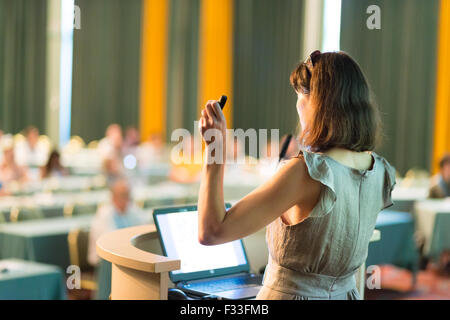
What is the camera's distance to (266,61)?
10.6 m

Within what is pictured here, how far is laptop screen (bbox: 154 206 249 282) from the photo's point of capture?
71.8 inches

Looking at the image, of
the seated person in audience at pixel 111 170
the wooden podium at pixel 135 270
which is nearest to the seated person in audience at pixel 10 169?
the seated person in audience at pixel 111 170

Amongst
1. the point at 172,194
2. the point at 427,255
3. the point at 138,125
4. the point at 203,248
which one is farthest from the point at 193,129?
the point at 203,248

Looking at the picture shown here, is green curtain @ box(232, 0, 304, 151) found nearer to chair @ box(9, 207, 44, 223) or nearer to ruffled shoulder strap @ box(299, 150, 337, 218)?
chair @ box(9, 207, 44, 223)

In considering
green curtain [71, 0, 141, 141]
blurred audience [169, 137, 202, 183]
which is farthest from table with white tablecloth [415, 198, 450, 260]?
green curtain [71, 0, 141, 141]

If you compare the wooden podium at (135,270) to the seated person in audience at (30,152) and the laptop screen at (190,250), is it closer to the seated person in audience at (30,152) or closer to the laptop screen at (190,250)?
the laptop screen at (190,250)

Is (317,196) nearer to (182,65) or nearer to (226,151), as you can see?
(226,151)

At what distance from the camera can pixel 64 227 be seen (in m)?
4.62

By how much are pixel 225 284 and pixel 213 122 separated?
2.60ft

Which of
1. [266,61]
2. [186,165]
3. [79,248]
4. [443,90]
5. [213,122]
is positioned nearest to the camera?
[213,122]

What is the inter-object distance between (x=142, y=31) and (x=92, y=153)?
111 inches

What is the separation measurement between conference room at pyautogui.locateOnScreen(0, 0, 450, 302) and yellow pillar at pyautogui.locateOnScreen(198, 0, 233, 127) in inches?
1.1

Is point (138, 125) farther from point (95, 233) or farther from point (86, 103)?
point (95, 233)

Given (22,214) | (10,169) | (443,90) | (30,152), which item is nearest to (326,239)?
(22,214)
